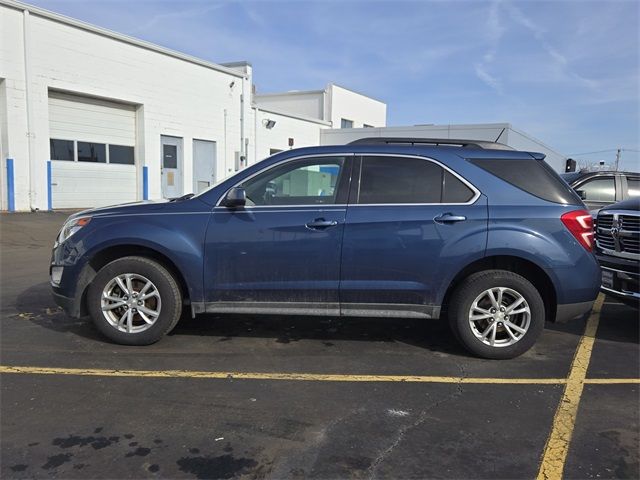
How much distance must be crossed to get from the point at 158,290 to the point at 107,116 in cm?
1430

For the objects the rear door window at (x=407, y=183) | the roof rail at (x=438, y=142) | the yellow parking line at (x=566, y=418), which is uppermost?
the roof rail at (x=438, y=142)

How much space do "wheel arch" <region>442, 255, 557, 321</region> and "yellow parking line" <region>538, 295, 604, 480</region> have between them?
0.54 meters

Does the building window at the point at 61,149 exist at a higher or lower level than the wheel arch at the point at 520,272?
higher

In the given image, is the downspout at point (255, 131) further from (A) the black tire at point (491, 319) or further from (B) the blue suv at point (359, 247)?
(A) the black tire at point (491, 319)

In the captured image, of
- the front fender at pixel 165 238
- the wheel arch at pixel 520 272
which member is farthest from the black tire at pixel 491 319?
the front fender at pixel 165 238

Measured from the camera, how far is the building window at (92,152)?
53.8ft

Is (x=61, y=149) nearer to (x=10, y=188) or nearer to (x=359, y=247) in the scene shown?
(x=10, y=188)

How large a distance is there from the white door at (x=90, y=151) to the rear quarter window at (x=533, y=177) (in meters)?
14.6

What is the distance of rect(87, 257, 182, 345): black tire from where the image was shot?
4691 mm

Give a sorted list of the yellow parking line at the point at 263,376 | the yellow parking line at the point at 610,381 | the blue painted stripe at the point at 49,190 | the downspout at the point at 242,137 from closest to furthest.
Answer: the yellow parking line at the point at 263,376 → the yellow parking line at the point at 610,381 → the blue painted stripe at the point at 49,190 → the downspout at the point at 242,137

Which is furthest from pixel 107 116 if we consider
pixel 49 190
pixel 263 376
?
pixel 263 376

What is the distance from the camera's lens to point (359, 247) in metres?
4.57

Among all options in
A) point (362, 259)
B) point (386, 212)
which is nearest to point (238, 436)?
point (362, 259)

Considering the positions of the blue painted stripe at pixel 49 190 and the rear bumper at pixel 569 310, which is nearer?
the rear bumper at pixel 569 310
